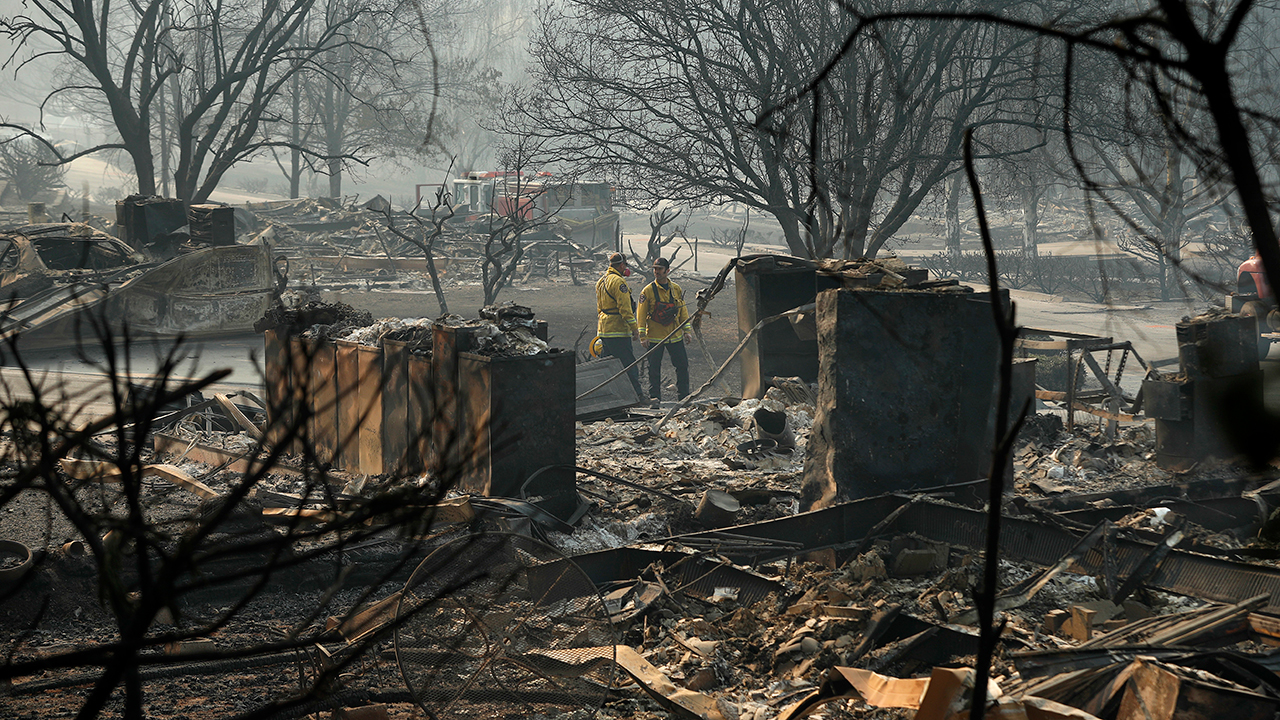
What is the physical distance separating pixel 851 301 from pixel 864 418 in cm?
87

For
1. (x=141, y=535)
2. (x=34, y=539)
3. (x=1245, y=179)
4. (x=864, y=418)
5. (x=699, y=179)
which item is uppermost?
(x=699, y=179)

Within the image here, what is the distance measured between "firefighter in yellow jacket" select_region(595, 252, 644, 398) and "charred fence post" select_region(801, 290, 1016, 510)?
209 inches

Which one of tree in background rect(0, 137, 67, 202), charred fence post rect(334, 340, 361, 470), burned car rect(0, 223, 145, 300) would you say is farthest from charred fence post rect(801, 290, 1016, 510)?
tree in background rect(0, 137, 67, 202)

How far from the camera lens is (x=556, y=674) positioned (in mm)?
4047

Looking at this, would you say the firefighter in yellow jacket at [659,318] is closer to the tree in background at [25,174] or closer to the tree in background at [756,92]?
the tree in background at [756,92]

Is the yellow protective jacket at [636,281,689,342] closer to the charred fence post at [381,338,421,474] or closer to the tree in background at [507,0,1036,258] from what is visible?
the tree in background at [507,0,1036,258]

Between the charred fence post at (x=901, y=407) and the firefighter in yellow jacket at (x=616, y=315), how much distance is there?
531 cm

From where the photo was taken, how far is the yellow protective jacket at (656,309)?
40.5 ft

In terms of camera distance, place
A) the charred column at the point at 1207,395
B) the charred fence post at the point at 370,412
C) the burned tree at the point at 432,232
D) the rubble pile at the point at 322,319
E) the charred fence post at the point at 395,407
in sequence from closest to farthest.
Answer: the charred fence post at the point at 395,407 → the charred fence post at the point at 370,412 → the charred column at the point at 1207,395 → the rubble pile at the point at 322,319 → the burned tree at the point at 432,232

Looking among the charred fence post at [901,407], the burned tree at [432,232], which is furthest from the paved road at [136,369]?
the charred fence post at [901,407]

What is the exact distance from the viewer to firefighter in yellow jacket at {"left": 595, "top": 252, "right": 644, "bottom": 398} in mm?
11953

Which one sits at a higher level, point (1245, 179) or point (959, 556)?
point (1245, 179)

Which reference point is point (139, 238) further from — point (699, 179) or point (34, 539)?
point (34, 539)

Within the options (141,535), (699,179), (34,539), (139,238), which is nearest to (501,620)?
(141,535)
